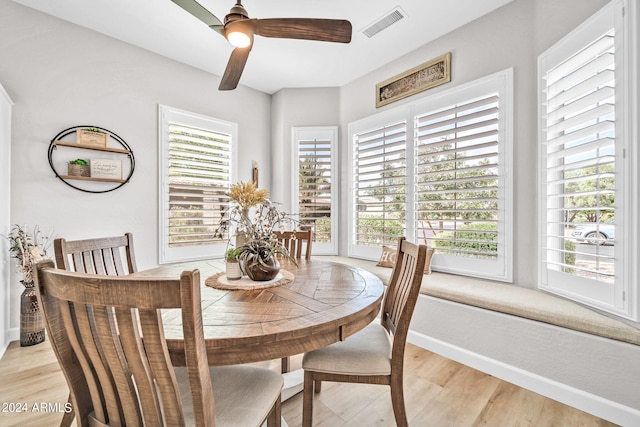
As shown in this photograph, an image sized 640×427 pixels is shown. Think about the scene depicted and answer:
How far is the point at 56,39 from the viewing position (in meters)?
2.60

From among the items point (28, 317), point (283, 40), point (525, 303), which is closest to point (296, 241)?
point (525, 303)

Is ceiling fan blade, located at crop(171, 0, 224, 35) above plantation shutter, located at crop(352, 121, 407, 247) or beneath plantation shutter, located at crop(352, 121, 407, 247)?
above

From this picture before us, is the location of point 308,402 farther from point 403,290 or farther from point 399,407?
point 403,290

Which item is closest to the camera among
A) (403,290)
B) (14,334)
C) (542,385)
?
(403,290)

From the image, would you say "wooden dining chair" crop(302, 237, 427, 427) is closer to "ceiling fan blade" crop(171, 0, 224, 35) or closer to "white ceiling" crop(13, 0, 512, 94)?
"ceiling fan blade" crop(171, 0, 224, 35)

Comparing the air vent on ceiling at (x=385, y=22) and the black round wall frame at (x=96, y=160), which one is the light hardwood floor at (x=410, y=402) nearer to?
the black round wall frame at (x=96, y=160)

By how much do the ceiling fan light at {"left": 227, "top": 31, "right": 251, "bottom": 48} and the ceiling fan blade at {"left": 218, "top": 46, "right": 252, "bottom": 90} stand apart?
59 mm

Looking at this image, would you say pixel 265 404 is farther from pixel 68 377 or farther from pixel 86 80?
pixel 86 80

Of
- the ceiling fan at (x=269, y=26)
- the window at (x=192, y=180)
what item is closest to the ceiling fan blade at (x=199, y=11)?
the ceiling fan at (x=269, y=26)

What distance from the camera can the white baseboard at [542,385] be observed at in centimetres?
161

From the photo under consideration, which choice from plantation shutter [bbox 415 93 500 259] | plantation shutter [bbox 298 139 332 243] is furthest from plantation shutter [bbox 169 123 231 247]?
plantation shutter [bbox 415 93 500 259]

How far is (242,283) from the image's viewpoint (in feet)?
5.09

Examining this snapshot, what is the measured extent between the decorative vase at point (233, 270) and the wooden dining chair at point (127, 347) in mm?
696

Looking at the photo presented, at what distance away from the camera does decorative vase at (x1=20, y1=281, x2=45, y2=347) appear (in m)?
2.36
